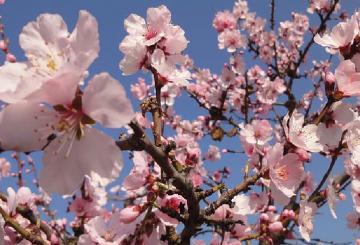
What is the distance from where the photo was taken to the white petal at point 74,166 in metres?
1.27

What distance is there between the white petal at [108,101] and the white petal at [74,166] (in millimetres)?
99

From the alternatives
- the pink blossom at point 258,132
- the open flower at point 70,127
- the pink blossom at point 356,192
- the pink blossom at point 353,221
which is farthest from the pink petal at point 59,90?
the pink blossom at point 353,221

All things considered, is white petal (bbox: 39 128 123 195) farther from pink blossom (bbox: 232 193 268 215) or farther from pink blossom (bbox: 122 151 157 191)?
pink blossom (bbox: 232 193 268 215)

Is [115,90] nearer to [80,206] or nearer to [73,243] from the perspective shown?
[73,243]

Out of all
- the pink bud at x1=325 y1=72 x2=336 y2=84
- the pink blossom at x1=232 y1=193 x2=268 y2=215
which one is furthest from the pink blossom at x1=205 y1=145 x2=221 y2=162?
the pink bud at x1=325 y1=72 x2=336 y2=84

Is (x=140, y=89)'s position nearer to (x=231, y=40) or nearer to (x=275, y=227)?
(x=231, y=40)

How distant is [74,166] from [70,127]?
0.12 metres

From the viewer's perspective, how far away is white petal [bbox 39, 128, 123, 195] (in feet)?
4.16

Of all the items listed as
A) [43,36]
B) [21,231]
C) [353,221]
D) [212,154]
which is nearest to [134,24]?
[43,36]

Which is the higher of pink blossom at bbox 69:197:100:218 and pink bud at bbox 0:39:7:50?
pink bud at bbox 0:39:7:50

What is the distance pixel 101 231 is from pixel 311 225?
1.48 m

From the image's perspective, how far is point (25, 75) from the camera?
1241 millimetres

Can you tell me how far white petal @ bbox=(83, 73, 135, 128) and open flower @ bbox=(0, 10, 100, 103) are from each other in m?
0.06

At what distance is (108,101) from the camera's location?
1157 millimetres
